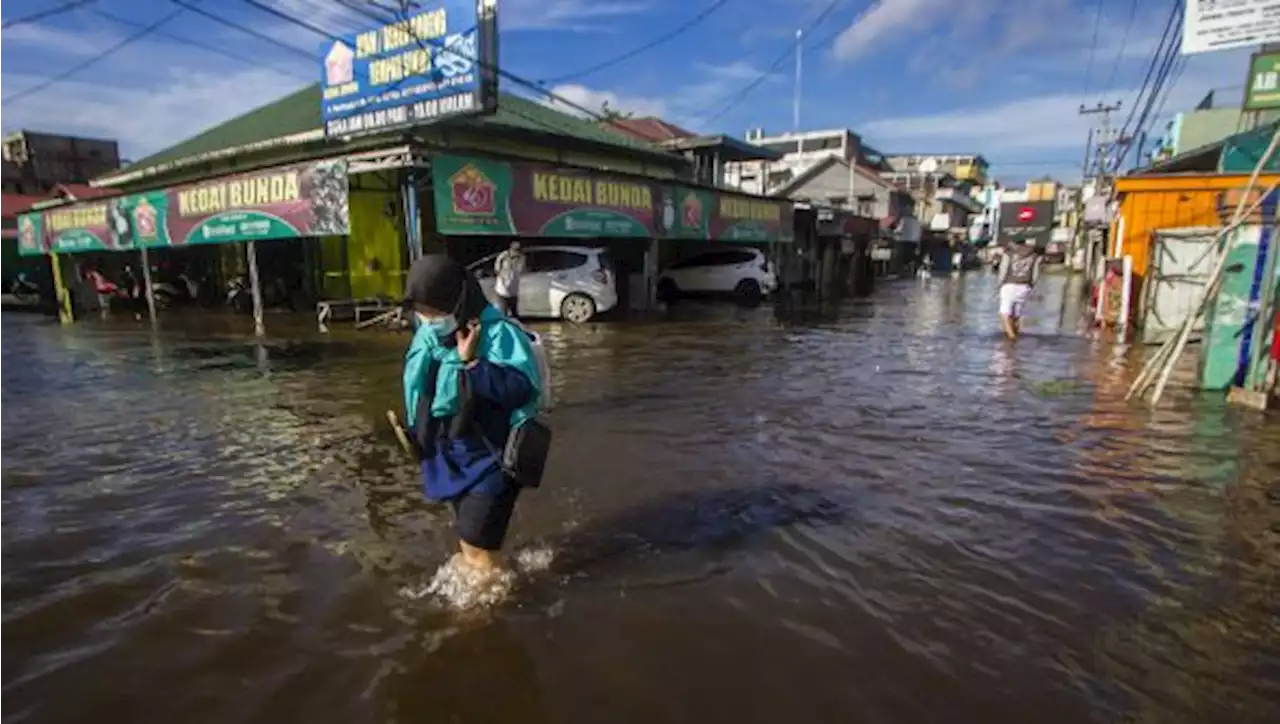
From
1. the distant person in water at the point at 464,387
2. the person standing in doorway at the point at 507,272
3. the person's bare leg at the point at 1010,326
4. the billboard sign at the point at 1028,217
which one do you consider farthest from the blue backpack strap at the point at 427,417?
the billboard sign at the point at 1028,217

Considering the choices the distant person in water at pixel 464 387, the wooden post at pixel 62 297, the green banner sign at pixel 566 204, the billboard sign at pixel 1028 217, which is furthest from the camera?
the billboard sign at pixel 1028 217

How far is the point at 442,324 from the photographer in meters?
2.82

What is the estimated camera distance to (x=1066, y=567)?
3.66 metres

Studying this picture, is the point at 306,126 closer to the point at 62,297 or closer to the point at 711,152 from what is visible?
the point at 62,297

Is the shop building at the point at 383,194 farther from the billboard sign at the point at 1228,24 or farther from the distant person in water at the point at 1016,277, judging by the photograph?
the billboard sign at the point at 1228,24

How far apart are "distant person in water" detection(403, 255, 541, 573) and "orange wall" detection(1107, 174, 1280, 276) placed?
49.9 feet

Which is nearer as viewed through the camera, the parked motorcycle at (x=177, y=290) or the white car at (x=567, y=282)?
the white car at (x=567, y=282)

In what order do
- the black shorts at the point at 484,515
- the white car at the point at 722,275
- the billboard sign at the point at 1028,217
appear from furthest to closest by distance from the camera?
the billboard sign at the point at 1028,217
the white car at the point at 722,275
the black shorts at the point at 484,515

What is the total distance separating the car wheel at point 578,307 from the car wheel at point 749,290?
7.62 m

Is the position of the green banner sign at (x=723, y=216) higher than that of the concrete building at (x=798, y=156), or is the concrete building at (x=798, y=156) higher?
the concrete building at (x=798, y=156)

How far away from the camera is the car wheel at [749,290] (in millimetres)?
22172

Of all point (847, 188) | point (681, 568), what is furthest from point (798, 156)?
point (681, 568)

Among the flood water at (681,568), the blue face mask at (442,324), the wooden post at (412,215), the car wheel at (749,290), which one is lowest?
the flood water at (681,568)

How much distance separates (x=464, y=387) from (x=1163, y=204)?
53.7 feet
